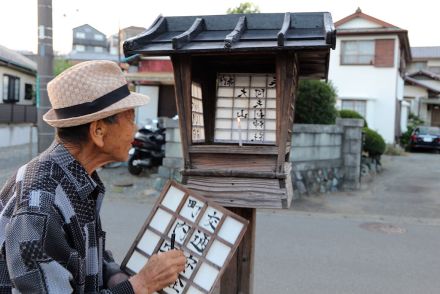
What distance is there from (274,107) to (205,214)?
2.70ft

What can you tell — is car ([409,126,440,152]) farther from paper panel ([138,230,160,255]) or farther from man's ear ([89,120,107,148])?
man's ear ([89,120,107,148])

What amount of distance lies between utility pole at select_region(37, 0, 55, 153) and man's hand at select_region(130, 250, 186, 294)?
4.48 metres

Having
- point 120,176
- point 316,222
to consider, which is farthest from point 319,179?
point 120,176

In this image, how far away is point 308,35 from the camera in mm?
2064

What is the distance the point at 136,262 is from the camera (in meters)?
1.95

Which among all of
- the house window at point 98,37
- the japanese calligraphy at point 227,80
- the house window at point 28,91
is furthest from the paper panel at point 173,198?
the house window at point 98,37

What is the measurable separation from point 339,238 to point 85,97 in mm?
5700

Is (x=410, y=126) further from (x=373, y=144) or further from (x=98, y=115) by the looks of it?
(x=98, y=115)

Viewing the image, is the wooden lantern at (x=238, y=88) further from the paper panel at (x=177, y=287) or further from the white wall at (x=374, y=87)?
the white wall at (x=374, y=87)

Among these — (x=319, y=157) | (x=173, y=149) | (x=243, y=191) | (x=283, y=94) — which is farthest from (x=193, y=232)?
(x=319, y=157)

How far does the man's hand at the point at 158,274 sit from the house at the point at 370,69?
21072 millimetres

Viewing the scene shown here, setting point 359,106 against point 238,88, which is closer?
point 238,88

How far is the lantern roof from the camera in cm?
202

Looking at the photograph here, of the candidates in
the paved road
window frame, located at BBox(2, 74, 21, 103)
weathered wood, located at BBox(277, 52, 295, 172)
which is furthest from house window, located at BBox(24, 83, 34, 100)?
weathered wood, located at BBox(277, 52, 295, 172)
